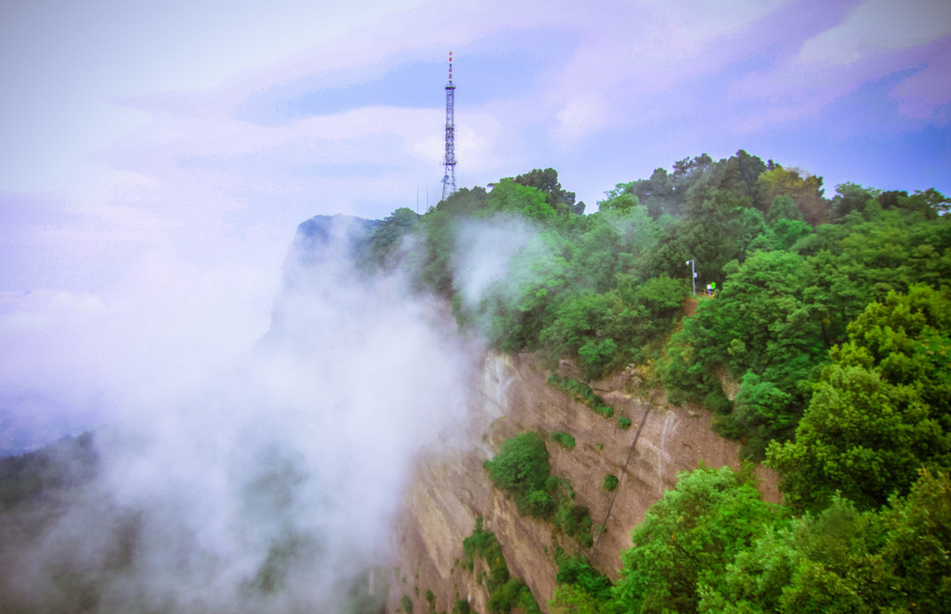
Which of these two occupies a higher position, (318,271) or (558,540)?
(318,271)

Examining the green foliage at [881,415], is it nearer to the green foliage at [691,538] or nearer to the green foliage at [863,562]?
the green foliage at [691,538]

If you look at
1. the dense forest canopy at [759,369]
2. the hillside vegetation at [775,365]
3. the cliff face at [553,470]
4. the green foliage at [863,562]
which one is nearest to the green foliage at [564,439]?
the dense forest canopy at [759,369]

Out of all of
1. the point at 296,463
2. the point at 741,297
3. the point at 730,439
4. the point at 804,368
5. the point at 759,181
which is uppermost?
the point at 759,181

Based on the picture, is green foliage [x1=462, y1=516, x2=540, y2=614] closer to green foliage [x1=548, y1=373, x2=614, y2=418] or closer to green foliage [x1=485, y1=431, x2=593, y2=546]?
green foliage [x1=485, y1=431, x2=593, y2=546]

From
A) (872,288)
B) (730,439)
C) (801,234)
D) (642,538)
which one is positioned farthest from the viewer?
(801,234)

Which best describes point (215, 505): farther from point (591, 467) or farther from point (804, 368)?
point (804, 368)

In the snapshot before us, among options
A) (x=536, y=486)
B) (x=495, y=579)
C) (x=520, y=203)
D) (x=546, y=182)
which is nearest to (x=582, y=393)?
(x=536, y=486)

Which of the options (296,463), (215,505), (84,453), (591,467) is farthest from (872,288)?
(84,453)

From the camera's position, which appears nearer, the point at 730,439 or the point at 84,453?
the point at 730,439
